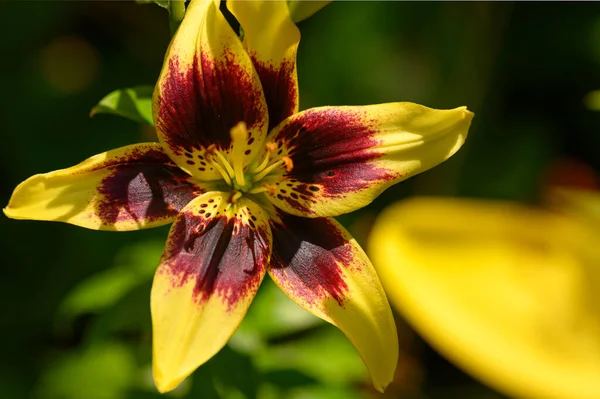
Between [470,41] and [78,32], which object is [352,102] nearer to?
[470,41]

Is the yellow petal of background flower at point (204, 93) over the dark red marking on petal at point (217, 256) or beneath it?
over

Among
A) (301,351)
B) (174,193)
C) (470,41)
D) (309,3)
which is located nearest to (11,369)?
(301,351)

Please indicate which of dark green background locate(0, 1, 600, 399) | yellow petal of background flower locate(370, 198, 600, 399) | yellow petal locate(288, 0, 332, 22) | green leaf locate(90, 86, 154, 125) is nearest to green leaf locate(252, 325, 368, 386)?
dark green background locate(0, 1, 600, 399)

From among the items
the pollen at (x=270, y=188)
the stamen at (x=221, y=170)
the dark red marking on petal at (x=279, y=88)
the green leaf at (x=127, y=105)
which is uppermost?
the dark red marking on petal at (x=279, y=88)

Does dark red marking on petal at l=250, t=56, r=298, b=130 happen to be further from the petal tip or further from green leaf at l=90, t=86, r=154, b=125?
the petal tip

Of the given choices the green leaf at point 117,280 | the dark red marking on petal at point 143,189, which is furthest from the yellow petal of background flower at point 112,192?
the green leaf at point 117,280

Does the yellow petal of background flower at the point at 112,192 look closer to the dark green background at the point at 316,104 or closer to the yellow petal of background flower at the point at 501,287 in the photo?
the dark green background at the point at 316,104
